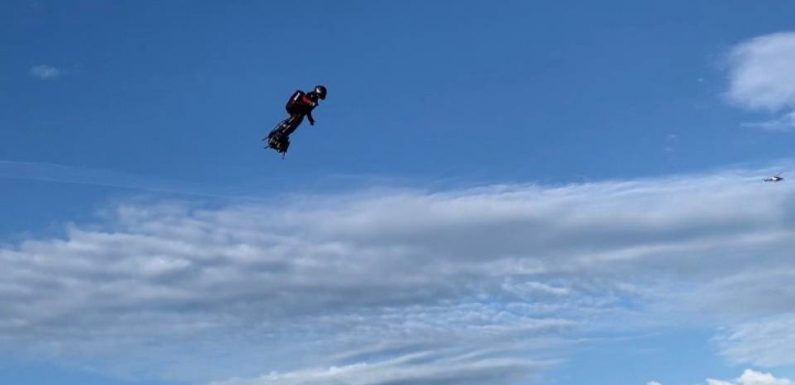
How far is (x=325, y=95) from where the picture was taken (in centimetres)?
8969

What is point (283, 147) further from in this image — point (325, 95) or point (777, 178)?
point (777, 178)

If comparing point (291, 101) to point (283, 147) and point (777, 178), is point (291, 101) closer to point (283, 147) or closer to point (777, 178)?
point (283, 147)

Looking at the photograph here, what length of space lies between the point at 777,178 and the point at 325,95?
6456cm

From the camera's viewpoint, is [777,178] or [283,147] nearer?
[283,147]

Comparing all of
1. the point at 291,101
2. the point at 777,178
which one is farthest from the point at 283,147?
the point at 777,178

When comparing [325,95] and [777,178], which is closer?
[325,95]

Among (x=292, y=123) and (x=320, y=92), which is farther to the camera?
(x=292, y=123)

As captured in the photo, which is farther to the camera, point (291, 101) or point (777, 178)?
point (777, 178)

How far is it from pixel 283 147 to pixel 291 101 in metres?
4.71

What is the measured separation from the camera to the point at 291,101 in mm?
90688

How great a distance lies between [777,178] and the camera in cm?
12900

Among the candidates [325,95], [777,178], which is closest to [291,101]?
[325,95]

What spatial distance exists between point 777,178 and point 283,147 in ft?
214
